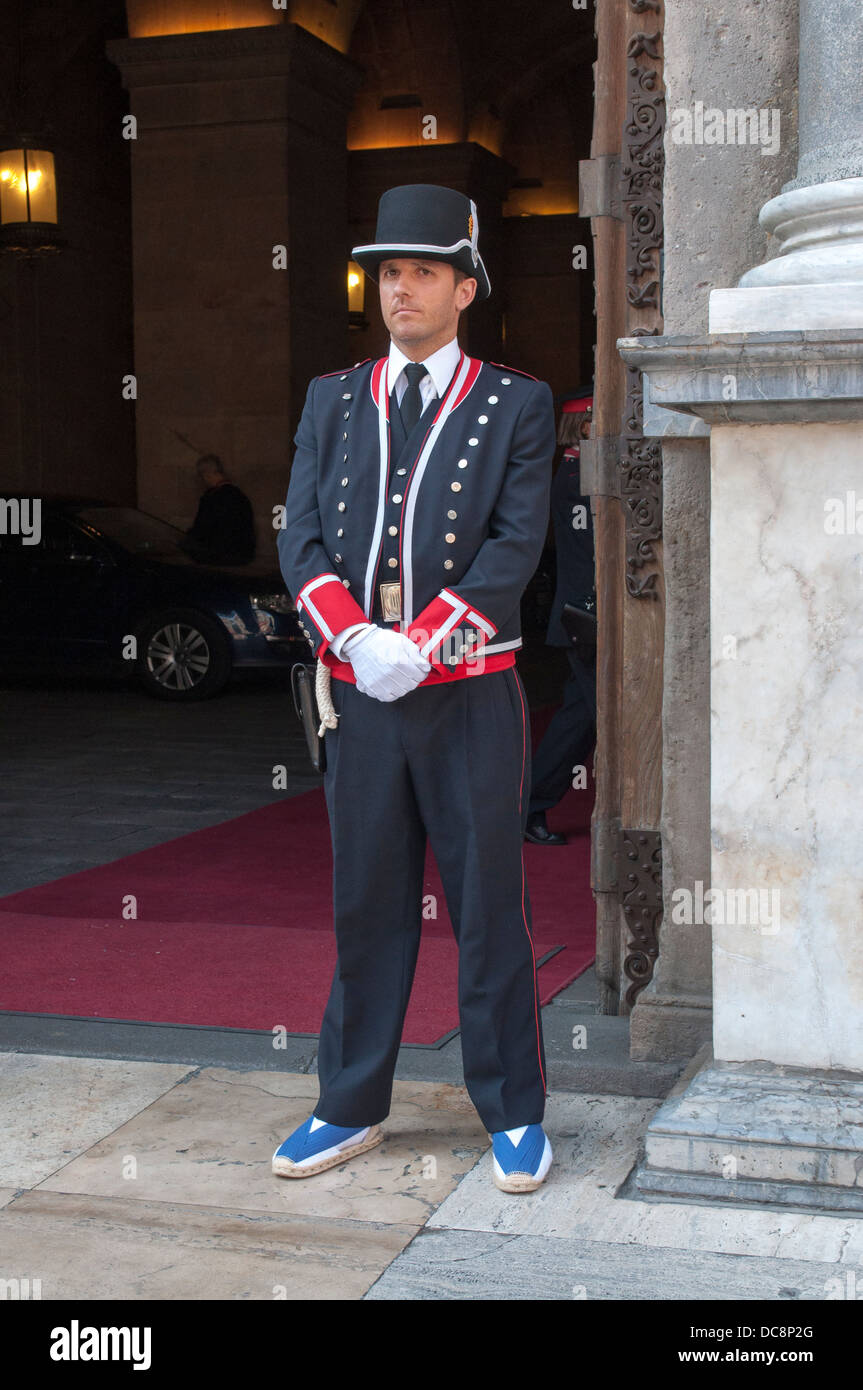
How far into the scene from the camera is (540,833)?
7.44 metres

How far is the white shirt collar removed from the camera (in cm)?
363

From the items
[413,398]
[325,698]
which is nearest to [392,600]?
[325,698]

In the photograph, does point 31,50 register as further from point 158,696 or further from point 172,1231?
point 172,1231

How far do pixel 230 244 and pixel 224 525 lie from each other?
273cm

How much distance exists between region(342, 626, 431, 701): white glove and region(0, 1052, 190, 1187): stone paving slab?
1.28 m

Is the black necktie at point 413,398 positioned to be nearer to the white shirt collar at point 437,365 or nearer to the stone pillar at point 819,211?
the white shirt collar at point 437,365

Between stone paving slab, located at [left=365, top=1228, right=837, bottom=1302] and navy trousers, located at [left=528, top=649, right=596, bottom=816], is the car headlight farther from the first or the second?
stone paving slab, located at [left=365, top=1228, right=837, bottom=1302]

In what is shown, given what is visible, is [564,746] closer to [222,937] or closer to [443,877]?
[222,937]

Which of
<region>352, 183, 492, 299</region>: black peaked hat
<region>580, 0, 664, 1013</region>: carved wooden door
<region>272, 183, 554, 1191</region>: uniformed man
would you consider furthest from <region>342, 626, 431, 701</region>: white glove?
<region>580, 0, 664, 1013</region>: carved wooden door

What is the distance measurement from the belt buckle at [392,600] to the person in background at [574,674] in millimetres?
3525

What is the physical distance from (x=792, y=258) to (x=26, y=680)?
1166 cm

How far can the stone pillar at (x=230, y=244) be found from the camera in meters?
14.9

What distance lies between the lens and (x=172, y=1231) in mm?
3336

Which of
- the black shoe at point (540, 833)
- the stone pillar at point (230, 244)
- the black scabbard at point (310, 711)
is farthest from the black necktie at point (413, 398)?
the stone pillar at point (230, 244)
